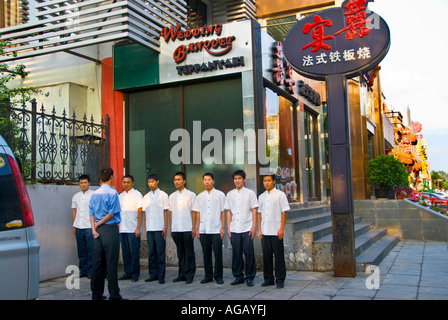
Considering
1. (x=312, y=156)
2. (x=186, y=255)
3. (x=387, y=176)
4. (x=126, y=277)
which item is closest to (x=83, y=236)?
(x=126, y=277)

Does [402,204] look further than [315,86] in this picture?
No

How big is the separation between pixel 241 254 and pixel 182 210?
1.29 m

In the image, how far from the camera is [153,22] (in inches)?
381

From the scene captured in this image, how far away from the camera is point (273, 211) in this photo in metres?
6.91

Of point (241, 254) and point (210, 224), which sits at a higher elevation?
point (210, 224)

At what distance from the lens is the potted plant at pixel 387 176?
46.2 feet

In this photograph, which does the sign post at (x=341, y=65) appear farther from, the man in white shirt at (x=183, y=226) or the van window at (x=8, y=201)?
the van window at (x=8, y=201)

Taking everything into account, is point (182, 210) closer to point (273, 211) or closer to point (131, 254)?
point (131, 254)

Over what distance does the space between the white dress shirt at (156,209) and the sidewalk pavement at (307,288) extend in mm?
968

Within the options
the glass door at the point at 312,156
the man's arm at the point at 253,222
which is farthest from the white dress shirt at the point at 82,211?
the glass door at the point at 312,156
